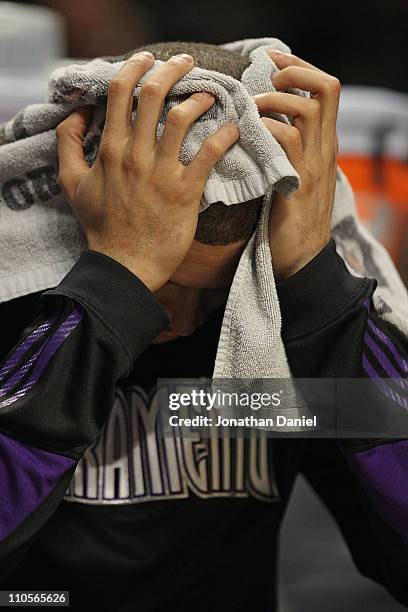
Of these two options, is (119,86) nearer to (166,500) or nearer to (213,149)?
(213,149)

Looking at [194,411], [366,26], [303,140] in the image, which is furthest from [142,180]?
[366,26]

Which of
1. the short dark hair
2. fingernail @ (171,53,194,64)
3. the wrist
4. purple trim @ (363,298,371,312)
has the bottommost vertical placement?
purple trim @ (363,298,371,312)

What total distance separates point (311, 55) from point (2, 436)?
1375 millimetres

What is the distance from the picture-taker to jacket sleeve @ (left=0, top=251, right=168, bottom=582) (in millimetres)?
567

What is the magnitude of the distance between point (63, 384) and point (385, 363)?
0.93ft

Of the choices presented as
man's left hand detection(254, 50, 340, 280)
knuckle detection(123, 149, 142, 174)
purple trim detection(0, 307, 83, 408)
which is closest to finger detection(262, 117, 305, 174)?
man's left hand detection(254, 50, 340, 280)

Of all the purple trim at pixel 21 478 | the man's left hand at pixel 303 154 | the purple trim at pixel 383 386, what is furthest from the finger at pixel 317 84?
the purple trim at pixel 21 478

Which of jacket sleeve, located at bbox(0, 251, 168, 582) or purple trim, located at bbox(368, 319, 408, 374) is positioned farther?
purple trim, located at bbox(368, 319, 408, 374)

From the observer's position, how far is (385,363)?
0.67 m

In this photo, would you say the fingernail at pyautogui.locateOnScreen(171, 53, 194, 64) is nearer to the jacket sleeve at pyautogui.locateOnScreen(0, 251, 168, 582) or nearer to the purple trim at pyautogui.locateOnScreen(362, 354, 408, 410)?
the jacket sleeve at pyautogui.locateOnScreen(0, 251, 168, 582)

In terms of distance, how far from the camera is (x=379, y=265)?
31.2 inches

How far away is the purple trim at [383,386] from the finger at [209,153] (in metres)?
0.22

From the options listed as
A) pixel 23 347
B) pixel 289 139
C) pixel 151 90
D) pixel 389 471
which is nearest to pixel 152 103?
pixel 151 90

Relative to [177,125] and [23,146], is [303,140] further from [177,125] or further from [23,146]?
[23,146]
